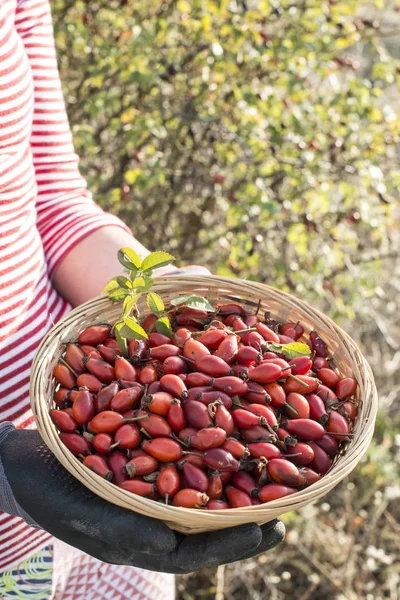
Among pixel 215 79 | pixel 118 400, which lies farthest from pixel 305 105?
pixel 118 400

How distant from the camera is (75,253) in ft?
4.76

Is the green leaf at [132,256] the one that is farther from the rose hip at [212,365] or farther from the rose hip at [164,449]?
the rose hip at [164,449]

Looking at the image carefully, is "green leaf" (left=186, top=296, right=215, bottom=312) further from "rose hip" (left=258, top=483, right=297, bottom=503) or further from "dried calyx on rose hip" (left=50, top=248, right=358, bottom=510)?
"rose hip" (left=258, top=483, right=297, bottom=503)

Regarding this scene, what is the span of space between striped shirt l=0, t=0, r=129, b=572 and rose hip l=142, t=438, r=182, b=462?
309 millimetres

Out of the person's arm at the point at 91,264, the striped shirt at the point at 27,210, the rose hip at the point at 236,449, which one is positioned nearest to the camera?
the rose hip at the point at 236,449

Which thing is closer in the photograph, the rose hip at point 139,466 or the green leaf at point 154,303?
the rose hip at point 139,466

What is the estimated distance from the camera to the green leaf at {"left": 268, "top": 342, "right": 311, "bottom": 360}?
4.19 ft

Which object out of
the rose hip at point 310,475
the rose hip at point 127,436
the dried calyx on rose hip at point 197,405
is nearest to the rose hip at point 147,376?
the dried calyx on rose hip at point 197,405

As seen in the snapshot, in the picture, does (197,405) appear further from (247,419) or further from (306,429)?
(306,429)

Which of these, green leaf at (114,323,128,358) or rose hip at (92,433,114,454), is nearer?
rose hip at (92,433,114,454)

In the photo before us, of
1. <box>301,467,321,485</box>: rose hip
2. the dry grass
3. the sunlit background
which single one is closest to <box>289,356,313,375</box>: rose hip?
<box>301,467,321,485</box>: rose hip

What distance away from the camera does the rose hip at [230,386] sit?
1214mm

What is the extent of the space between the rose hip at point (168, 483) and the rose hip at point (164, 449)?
28 millimetres

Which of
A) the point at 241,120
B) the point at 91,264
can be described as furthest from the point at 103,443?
the point at 241,120
